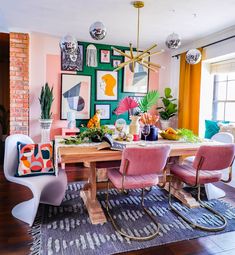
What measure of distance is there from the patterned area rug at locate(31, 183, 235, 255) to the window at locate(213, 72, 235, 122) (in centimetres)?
208

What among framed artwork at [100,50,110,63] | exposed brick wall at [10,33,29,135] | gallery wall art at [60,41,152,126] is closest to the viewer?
exposed brick wall at [10,33,29,135]

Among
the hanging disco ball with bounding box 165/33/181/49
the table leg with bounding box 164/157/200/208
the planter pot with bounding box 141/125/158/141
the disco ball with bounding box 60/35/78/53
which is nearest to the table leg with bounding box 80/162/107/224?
the planter pot with bounding box 141/125/158/141

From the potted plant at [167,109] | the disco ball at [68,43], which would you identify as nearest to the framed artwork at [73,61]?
the potted plant at [167,109]

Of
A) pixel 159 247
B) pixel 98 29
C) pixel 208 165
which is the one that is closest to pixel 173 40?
pixel 98 29

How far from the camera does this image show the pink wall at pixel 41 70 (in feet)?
14.2

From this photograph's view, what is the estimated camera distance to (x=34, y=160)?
8.08 ft

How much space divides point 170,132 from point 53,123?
262 centimetres

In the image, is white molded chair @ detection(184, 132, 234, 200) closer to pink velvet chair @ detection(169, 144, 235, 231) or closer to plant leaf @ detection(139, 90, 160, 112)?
pink velvet chair @ detection(169, 144, 235, 231)

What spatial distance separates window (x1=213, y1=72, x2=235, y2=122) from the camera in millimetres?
4316

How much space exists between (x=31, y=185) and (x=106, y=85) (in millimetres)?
3054

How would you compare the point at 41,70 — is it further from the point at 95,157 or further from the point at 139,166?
the point at 139,166

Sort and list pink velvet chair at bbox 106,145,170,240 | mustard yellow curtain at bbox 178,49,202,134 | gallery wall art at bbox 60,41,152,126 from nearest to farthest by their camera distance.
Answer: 1. pink velvet chair at bbox 106,145,170,240
2. mustard yellow curtain at bbox 178,49,202,134
3. gallery wall art at bbox 60,41,152,126

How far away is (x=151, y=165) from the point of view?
210cm

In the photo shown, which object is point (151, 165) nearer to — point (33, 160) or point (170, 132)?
point (170, 132)
